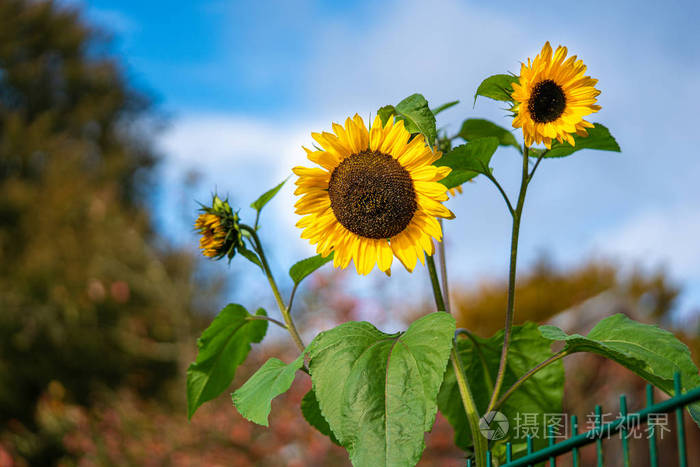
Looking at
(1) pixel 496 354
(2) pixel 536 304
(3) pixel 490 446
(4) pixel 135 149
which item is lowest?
(3) pixel 490 446

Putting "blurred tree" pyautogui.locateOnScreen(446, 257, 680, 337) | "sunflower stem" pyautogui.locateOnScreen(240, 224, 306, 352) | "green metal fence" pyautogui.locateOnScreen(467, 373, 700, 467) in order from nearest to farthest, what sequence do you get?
"green metal fence" pyautogui.locateOnScreen(467, 373, 700, 467) → "sunflower stem" pyautogui.locateOnScreen(240, 224, 306, 352) → "blurred tree" pyautogui.locateOnScreen(446, 257, 680, 337)

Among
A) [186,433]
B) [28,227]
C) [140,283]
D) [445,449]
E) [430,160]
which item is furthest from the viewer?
[28,227]

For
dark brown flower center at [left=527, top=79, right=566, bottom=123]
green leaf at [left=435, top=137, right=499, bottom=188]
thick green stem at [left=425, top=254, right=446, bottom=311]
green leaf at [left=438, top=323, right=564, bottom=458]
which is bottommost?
green leaf at [left=438, top=323, right=564, bottom=458]

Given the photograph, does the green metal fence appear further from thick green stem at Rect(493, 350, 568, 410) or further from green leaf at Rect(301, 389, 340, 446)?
green leaf at Rect(301, 389, 340, 446)

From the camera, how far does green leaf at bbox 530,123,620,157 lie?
122 cm

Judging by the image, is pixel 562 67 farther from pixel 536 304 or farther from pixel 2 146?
pixel 2 146

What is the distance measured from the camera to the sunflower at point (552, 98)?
1.11 meters

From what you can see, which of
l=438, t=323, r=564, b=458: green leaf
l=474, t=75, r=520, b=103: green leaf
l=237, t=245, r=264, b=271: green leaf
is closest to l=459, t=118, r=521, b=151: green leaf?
l=474, t=75, r=520, b=103: green leaf

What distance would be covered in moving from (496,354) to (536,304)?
5417mm

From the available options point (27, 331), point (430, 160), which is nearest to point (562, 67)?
point (430, 160)

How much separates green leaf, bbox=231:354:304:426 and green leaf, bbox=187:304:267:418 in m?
0.15

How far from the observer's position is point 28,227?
10.6 meters

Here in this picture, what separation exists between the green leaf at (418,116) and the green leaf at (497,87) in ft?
0.35

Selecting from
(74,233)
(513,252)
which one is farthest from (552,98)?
(74,233)
